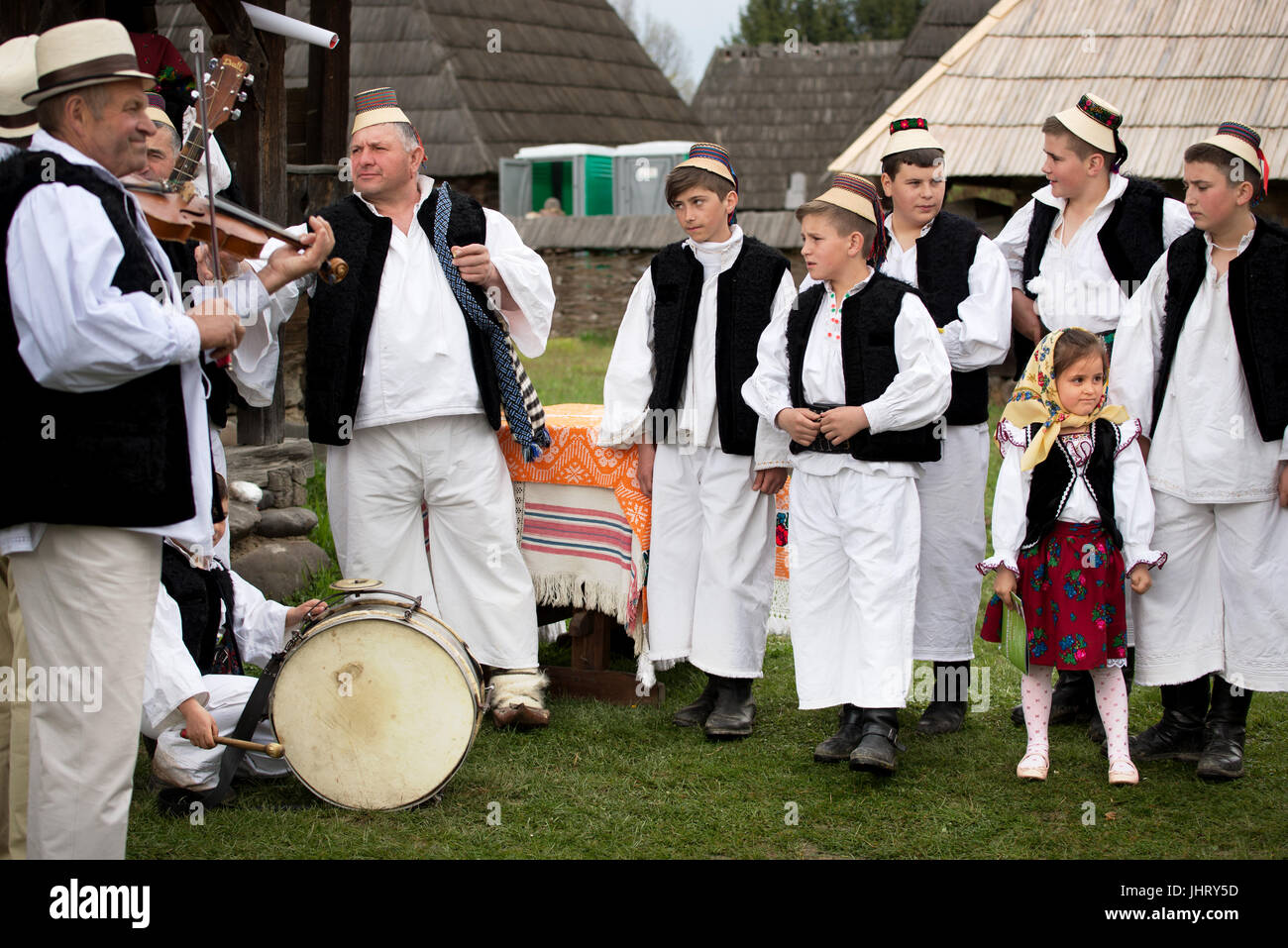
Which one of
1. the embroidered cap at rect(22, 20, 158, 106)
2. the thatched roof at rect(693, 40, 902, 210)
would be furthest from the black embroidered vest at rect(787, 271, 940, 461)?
the thatched roof at rect(693, 40, 902, 210)

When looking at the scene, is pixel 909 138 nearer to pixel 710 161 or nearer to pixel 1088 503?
pixel 710 161

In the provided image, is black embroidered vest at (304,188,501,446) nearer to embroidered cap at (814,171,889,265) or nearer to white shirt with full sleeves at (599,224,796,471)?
white shirt with full sleeves at (599,224,796,471)

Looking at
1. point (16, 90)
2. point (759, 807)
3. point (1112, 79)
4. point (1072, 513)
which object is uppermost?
point (1112, 79)

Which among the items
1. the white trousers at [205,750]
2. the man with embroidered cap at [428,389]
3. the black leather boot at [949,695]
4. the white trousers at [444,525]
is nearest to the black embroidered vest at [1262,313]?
the black leather boot at [949,695]

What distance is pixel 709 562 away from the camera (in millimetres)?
5109

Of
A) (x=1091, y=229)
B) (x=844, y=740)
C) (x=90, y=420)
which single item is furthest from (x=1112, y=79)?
(x=90, y=420)

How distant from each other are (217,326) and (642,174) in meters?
15.2

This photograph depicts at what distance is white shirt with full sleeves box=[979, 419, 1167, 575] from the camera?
4.40 m

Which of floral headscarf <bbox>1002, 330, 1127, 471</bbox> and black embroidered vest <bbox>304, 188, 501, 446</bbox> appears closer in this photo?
floral headscarf <bbox>1002, 330, 1127, 471</bbox>

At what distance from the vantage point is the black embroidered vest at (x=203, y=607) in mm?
4258

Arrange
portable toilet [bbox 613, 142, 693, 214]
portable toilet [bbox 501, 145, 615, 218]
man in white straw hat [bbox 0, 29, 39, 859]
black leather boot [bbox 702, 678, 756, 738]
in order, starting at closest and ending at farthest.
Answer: man in white straw hat [bbox 0, 29, 39, 859] → black leather boot [bbox 702, 678, 756, 738] → portable toilet [bbox 501, 145, 615, 218] → portable toilet [bbox 613, 142, 693, 214]

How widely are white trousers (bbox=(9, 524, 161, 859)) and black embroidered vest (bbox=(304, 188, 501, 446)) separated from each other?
156 cm

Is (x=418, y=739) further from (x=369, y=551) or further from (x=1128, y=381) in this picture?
(x=1128, y=381)
